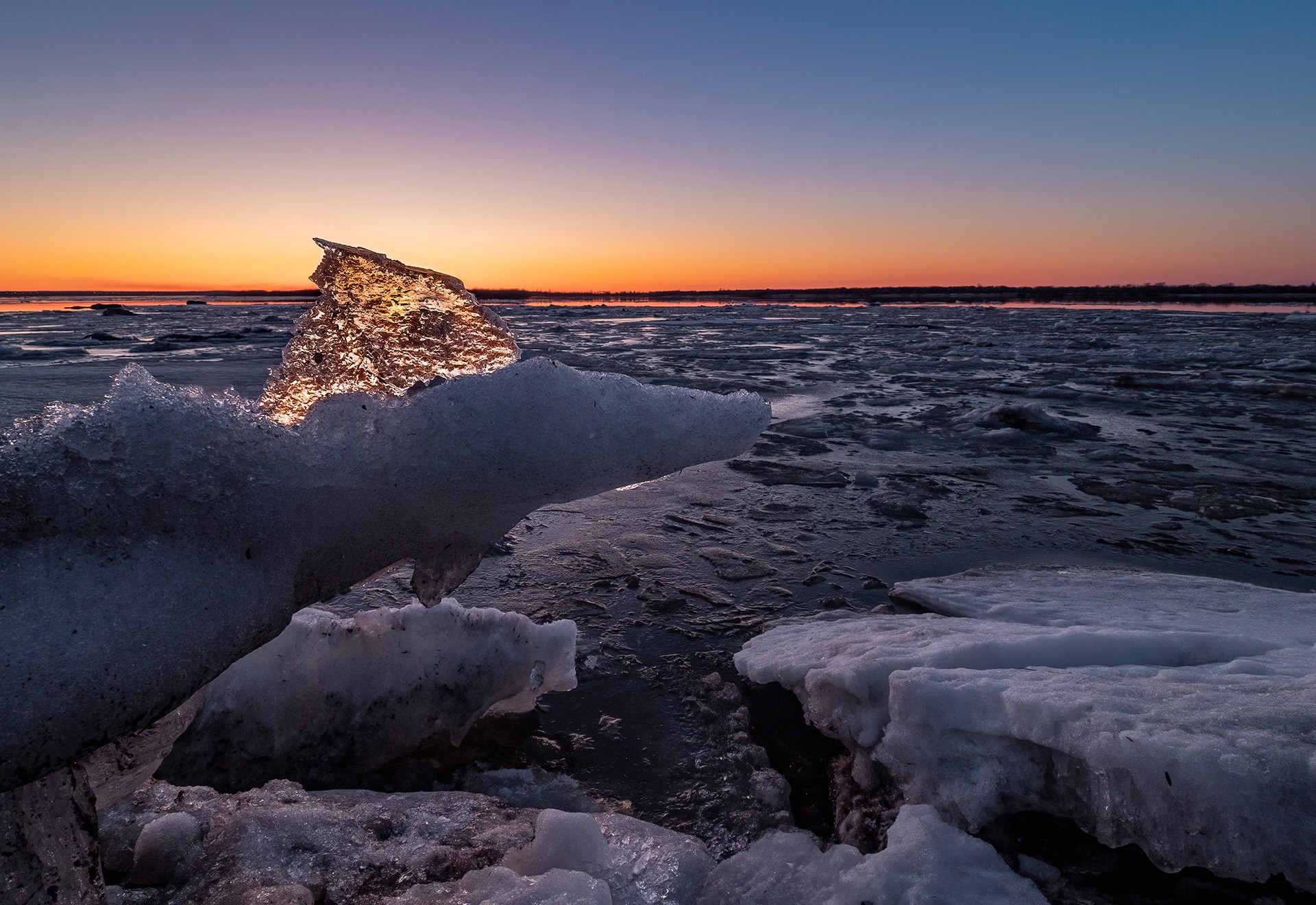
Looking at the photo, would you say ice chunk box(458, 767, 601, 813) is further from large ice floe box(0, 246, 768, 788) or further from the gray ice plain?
large ice floe box(0, 246, 768, 788)

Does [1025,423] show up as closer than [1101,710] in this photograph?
No

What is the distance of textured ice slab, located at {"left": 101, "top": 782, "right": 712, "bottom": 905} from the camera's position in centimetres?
123

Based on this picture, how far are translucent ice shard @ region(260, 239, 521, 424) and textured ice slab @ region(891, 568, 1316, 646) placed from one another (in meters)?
1.66

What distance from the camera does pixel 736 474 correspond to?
159 inches

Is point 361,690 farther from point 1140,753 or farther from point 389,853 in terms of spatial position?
point 1140,753

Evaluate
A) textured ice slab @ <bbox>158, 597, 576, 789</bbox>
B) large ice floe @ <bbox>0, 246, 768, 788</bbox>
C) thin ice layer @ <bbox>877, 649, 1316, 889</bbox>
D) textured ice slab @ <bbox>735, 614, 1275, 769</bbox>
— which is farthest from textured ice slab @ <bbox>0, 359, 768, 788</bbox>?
thin ice layer @ <bbox>877, 649, 1316, 889</bbox>

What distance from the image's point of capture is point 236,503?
1167mm

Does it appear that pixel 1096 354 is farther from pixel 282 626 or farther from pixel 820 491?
pixel 282 626

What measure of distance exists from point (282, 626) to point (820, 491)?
2918 millimetres

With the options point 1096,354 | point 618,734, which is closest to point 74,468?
point 618,734

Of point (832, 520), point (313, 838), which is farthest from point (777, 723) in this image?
point (832, 520)

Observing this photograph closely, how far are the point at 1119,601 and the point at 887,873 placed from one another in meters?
1.45

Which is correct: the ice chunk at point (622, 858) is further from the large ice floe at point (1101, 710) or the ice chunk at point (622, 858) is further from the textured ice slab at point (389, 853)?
the large ice floe at point (1101, 710)

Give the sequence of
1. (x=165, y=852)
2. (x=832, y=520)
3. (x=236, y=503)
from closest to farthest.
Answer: (x=236, y=503), (x=165, y=852), (x=832, y=520)
